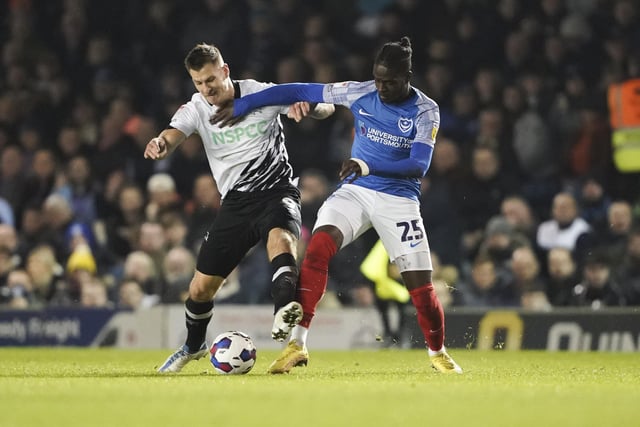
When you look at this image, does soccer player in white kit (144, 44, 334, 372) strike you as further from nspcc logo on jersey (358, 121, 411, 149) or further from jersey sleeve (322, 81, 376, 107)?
nspcc logo on jersey (358, 121, 411, 149)

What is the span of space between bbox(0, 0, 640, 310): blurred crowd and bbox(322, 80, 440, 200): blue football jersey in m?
3.86


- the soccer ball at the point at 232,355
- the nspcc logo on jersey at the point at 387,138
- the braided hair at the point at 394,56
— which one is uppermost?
the braided hair at the point at 394,56

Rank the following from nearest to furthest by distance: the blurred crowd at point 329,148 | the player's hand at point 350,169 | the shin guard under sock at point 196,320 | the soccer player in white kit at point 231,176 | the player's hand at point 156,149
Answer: the player's hand at point 350,169
the player's hand at point 156,149
the soccer player in white kit at point 231,176
the shin guard under sock at point 196,320
the blurred crowd at point 329,148

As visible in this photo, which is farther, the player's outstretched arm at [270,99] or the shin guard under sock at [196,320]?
the shin guard under sock at [196,320]

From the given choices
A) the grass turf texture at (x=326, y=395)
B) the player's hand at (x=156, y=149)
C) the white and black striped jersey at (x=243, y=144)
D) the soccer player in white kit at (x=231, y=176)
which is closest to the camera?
the grass turf texture at (x=326, y=395)

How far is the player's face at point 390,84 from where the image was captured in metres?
8.89

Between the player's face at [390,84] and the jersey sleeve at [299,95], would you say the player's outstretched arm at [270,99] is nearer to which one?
the jersey sleeve at [299,95]

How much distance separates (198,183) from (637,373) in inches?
260

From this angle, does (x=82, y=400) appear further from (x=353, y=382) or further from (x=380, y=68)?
(x=380, y=68)

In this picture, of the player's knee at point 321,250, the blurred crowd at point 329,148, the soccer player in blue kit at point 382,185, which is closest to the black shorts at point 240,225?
the player's knee at point 321,250

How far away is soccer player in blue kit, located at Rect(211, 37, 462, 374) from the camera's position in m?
8.98

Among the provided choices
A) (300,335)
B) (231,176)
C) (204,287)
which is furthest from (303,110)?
(300,335)

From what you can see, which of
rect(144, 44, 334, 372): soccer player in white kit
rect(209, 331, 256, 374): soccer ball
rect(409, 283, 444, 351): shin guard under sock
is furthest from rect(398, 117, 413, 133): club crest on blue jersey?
rect(209, 331, 256, 374): soccer ball

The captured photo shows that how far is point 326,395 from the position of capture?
275 inches
